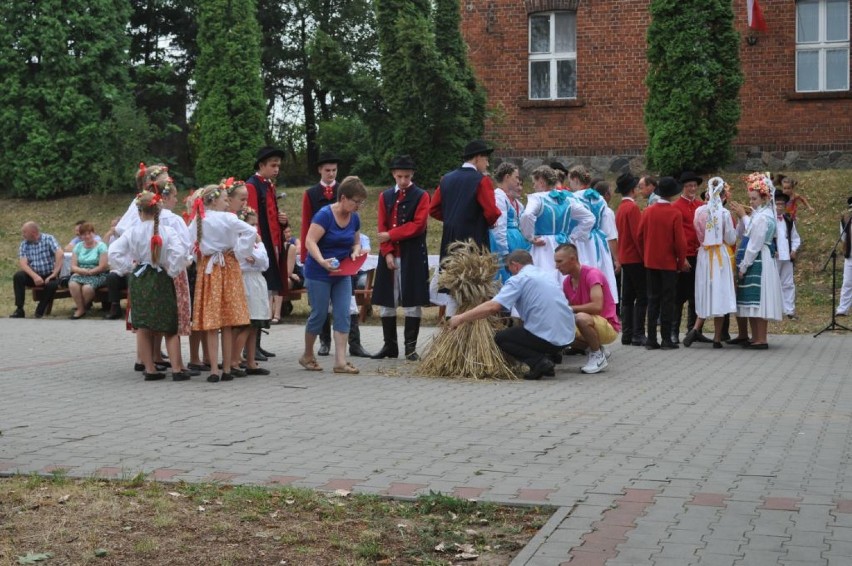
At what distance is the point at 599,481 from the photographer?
6.84 meters

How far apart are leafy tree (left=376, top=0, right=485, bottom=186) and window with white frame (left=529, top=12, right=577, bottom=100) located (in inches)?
71.9

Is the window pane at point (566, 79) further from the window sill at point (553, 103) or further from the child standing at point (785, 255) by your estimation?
the child standing at point (785, 255)

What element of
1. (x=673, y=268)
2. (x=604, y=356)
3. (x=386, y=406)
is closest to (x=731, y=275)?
(x=673, y=268)

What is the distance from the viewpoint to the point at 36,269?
19.7 metres

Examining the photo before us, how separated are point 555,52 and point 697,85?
4.42 metres

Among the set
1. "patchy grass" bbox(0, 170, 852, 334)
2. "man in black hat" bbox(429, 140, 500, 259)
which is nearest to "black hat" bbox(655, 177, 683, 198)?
"man in black hat" bbox(429, 140, 500, 259)

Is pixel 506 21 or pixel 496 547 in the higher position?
pixel 506 21

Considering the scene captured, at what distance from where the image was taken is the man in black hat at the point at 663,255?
14.2 m

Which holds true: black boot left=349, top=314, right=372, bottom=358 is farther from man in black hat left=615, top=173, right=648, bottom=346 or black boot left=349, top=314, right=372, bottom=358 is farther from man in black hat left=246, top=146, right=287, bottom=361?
man in black hat left=615, top=173, right=648, bottom=346

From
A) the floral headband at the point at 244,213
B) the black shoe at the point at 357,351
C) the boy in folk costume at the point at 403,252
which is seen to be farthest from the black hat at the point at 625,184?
the floral headband at the point at 244,213

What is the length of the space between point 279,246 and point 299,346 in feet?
6.42

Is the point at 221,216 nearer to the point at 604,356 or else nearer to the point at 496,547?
the point at 604,356

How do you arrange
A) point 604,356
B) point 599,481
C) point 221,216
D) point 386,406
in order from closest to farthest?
point 599,481 < point 386,406 < point 221,216 < point 604,356

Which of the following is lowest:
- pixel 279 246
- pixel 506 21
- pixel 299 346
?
pixel 299 346
